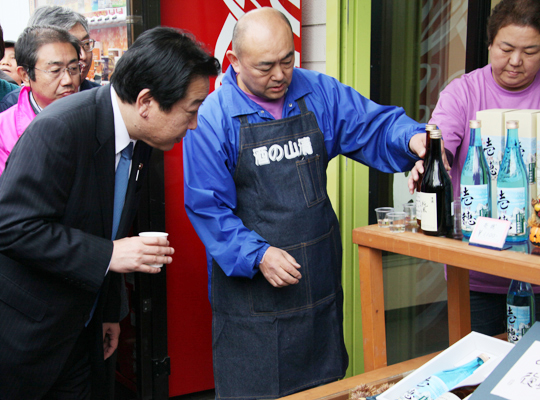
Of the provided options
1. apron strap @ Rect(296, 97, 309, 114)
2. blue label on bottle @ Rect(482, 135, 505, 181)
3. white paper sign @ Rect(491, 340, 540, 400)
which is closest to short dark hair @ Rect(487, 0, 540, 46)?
blue label on bottle @ Rect(482, 135, 505, 181)

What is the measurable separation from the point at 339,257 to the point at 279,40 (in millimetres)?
911

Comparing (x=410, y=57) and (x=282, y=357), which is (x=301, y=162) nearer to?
(x=282, y=357)

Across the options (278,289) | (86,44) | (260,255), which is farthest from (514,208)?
(86,44)

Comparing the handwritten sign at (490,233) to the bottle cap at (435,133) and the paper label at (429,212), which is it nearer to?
the paper label at (429,212)

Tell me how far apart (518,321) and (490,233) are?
0.45 metres

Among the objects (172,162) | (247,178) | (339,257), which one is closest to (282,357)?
(339,257)

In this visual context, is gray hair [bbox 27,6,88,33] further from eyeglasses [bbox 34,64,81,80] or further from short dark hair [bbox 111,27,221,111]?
short dark hair [bbox 111,27,221,111]

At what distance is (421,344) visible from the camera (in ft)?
10.3

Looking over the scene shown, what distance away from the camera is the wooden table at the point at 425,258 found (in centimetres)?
117

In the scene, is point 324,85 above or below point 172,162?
above

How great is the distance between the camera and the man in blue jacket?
1873 mm

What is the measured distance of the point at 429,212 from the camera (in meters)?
1.40

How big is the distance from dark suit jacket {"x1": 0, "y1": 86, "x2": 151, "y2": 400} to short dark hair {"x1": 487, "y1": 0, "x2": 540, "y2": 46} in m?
1.40

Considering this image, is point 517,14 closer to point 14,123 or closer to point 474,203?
point 474,203
